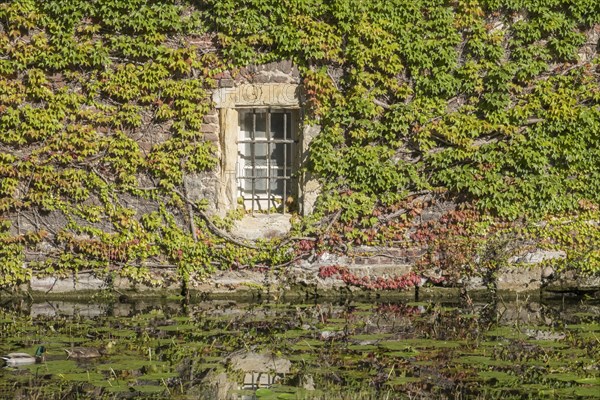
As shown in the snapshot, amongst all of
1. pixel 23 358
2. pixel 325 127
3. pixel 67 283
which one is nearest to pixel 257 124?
pixel 325 127

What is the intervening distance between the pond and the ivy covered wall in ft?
2.40

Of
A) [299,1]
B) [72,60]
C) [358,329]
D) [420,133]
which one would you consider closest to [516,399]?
[358,329]

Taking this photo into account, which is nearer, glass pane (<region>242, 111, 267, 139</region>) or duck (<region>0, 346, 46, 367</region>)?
duck (<region>0, 346, 46, 367</region>)

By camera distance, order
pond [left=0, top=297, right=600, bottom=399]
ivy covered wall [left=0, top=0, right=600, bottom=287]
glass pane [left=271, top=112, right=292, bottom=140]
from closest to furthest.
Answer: pond [left=0, top=297, right=600, bottom=399], ivy covered wall [left=0, top=0, right=600, bottom=287], glass pane [left=271, top=112, right=292, bottom=140]

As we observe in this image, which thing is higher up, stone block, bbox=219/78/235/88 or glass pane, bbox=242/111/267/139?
stone block, bbox=219/78/235/88

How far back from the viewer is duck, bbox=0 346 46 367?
323 inches

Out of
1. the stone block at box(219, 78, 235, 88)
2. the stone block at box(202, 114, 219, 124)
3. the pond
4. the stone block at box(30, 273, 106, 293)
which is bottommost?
the pond

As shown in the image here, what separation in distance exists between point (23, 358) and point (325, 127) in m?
4.77

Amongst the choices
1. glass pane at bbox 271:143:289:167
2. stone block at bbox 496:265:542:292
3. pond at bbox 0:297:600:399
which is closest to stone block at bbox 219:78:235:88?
glass pane at bbox 271:143:289:167

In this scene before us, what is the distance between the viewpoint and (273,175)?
40.7ft

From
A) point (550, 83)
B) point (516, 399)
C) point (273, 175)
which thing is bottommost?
point (516, 399)

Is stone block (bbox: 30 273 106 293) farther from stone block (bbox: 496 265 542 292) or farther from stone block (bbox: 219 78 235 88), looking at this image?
stone block (bbox: 496 265 542 292)

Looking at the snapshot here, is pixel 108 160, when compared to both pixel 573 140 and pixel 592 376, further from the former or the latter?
pixel 592 376

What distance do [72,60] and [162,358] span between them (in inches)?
179
